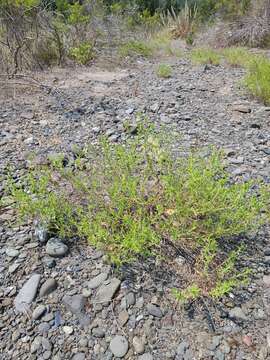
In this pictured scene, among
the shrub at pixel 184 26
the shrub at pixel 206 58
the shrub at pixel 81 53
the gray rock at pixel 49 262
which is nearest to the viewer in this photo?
the gray rock at pixel 49 262

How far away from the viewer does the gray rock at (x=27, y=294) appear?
4.51ft

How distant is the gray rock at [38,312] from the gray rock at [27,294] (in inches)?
1.7

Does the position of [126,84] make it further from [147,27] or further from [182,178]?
[147,27]

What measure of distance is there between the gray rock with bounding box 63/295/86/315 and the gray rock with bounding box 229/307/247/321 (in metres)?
0.65

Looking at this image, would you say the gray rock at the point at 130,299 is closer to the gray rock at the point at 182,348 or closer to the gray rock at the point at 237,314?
the gray rock at the point at 182,348

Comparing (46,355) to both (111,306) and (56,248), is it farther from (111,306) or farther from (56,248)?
(56,248)

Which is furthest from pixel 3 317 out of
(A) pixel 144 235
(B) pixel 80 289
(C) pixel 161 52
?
(C) pixel 161 52

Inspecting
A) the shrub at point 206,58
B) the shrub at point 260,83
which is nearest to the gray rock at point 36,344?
the shrub at point 260,83

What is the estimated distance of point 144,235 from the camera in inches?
56.7

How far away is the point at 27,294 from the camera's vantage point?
1.42 meters

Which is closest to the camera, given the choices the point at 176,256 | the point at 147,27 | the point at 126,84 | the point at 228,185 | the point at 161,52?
the point at 176,256

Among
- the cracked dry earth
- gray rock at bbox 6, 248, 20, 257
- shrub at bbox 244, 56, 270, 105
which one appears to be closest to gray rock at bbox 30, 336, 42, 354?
the cracked dry earth

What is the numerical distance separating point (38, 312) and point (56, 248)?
1.13 ft

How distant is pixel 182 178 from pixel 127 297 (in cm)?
77
